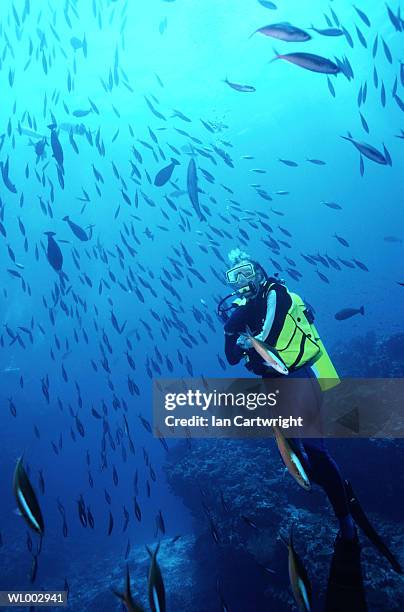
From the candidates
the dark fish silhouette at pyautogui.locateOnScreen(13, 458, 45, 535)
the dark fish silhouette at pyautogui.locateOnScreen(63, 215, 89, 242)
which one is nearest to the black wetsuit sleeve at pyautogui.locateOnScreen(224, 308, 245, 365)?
the dark fish silhouette at pyautogui.locateOnScreen(13, 458, 45, 535)

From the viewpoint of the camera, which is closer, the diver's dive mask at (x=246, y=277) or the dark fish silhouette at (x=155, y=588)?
the dark fish silhouette at (x=155, y=588)

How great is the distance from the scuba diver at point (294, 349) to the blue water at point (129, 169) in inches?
133

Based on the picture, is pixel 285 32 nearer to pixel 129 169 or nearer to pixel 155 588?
pixel 155 588

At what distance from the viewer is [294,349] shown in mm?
3875

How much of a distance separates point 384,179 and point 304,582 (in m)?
109

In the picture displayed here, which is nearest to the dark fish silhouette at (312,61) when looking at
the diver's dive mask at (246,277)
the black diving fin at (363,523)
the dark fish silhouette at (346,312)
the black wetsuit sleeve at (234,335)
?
the diver's dive mask at (246,277)

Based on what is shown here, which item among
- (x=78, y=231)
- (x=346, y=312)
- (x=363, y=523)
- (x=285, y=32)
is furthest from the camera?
(x=346, y=312)

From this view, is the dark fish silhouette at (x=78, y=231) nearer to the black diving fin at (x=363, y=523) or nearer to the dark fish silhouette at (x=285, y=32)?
the dark fish silhouette at (x=285, y=32)

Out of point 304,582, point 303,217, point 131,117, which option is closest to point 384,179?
point 303,217

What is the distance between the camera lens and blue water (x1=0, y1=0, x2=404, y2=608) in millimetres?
15049

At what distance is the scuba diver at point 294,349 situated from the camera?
376cm

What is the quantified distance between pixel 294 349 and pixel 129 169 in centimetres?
4200

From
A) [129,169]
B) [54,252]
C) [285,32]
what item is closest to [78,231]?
[54,252]

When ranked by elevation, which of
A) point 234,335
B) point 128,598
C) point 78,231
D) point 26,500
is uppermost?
point 78,231
